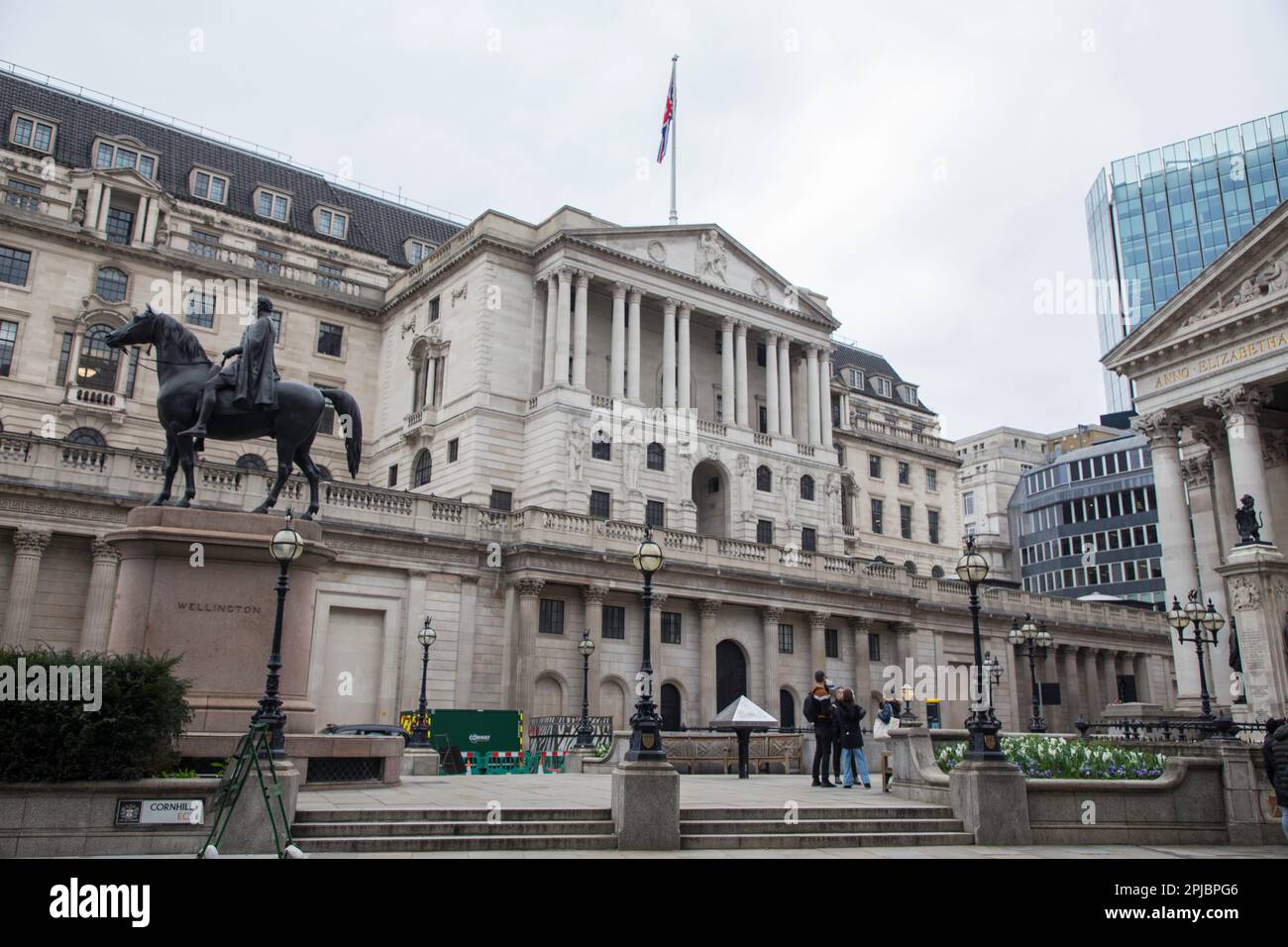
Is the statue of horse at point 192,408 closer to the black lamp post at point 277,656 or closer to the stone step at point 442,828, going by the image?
the black lamp post at point 277,656

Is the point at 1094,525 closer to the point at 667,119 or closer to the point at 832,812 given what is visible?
the point at 667,119

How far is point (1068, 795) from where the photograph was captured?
16.7 m

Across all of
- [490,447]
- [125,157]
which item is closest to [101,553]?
[490,447]

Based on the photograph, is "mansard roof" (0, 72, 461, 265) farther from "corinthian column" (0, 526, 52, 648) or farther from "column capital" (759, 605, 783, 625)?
"column capital" (759, 605, 783, 625)

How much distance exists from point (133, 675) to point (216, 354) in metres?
45.4

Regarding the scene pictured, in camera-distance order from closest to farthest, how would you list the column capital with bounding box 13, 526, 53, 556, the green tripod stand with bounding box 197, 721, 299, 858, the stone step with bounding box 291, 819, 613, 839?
the green tripod stand with bounding box 197, 721, 299, 858, the stone step with bounding box 291, 819, 613, 839, the column capital with bounding box 13, 526, 53, 556

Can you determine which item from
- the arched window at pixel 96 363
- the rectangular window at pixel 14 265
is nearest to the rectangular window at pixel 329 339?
the arched window at pixel 96 363

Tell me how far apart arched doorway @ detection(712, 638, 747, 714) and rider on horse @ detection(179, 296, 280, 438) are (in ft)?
106

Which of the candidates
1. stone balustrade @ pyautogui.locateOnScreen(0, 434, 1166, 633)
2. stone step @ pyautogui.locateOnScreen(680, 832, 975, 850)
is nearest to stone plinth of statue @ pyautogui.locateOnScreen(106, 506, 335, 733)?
stone step @ pyautogui.locateOnScreen(680, 832, 975, 850)

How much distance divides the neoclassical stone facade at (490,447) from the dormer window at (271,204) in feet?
0.42

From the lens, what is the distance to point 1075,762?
765 inches

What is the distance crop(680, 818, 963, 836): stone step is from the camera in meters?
15.5

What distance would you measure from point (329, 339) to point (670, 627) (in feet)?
90.9

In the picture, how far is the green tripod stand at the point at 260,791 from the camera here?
41.4 ft
